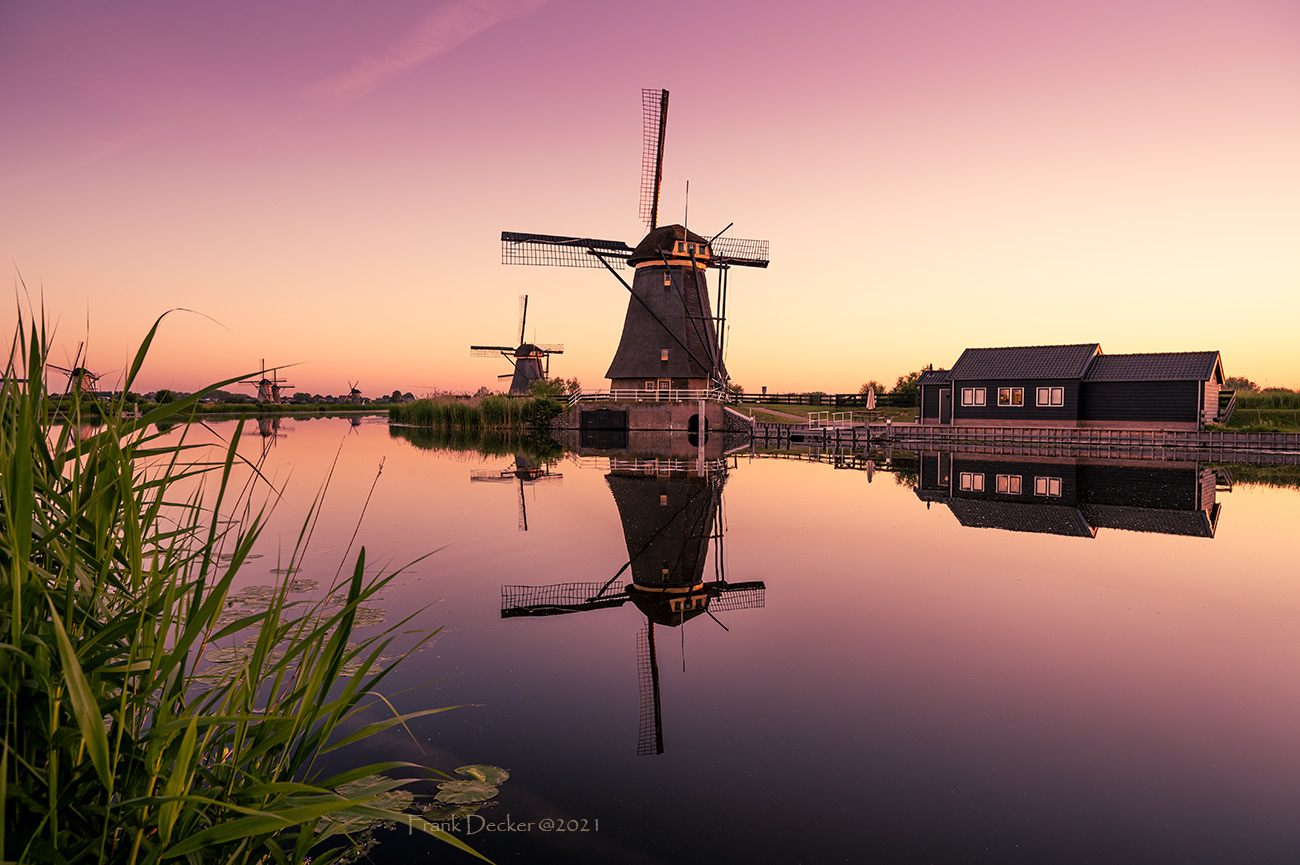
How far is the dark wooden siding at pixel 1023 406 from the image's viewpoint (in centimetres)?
3425

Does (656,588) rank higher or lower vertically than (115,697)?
lower

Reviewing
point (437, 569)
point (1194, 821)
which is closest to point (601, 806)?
point (1194, 821)

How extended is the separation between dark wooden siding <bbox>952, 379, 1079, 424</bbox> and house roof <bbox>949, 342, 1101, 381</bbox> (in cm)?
36

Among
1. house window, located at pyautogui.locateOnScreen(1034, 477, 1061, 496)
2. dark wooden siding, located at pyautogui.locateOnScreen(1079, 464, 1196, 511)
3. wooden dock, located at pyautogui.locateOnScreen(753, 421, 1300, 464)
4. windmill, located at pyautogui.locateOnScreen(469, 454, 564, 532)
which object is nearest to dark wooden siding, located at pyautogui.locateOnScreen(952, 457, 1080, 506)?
house window, located at pyautogui.locateOnScreen(1034, 477, 1061, 496)

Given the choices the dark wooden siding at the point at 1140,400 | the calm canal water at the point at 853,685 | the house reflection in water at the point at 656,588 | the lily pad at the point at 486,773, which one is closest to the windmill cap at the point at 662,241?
the dark wooden siding at the point at 1140,400

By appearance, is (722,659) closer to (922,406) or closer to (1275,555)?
(1275,555)

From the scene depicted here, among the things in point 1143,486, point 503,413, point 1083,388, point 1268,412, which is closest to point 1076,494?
point 1143,486

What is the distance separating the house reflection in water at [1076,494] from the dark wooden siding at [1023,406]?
29.0ft

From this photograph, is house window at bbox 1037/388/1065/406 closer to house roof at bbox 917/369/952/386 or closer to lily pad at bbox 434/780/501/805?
house roof at bbox 917/369/952/386

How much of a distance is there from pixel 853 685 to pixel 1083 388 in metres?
35.0

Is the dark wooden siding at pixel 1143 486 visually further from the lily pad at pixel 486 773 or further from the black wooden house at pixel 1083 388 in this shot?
the lily pad at pixel 486 773

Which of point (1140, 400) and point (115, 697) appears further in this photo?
point (1140, 400)

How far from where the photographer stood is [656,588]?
8883mm

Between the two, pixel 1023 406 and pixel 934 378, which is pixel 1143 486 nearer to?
pixel 1023 406
